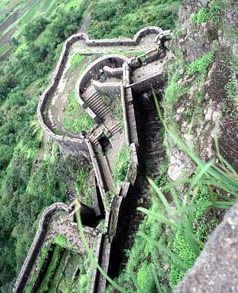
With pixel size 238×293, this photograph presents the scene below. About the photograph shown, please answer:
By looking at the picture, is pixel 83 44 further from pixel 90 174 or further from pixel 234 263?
pixel 234 263

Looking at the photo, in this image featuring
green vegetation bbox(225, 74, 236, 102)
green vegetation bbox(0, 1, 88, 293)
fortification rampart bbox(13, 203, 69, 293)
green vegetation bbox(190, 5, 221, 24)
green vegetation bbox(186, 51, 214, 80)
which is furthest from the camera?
green vegetation bbox(0, 1, 88, 293)

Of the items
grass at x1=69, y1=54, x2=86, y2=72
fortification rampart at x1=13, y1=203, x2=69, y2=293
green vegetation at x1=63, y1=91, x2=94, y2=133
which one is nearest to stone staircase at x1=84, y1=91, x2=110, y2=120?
green vegetation at x1=63, y1=91, x2=94, y2=133

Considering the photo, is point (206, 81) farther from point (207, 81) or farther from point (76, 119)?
point (76, 119)

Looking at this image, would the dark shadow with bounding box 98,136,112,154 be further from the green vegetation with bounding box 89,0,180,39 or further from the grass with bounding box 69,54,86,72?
the green vegetation with bounding box 89,0,180,39

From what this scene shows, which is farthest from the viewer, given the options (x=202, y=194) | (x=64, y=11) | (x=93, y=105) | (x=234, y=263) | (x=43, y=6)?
(x=43, y=6)

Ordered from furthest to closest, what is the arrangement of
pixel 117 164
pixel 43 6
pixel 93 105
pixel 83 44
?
1. pixel 43 6
2. pixel 83 44
3. pixel 93 105
4. pixel 117 164

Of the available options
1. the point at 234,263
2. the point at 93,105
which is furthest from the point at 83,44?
the point at 234,263

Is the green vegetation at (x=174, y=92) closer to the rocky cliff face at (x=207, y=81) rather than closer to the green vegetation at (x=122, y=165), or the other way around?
the rocky cliff face at (x=207, y=81)
